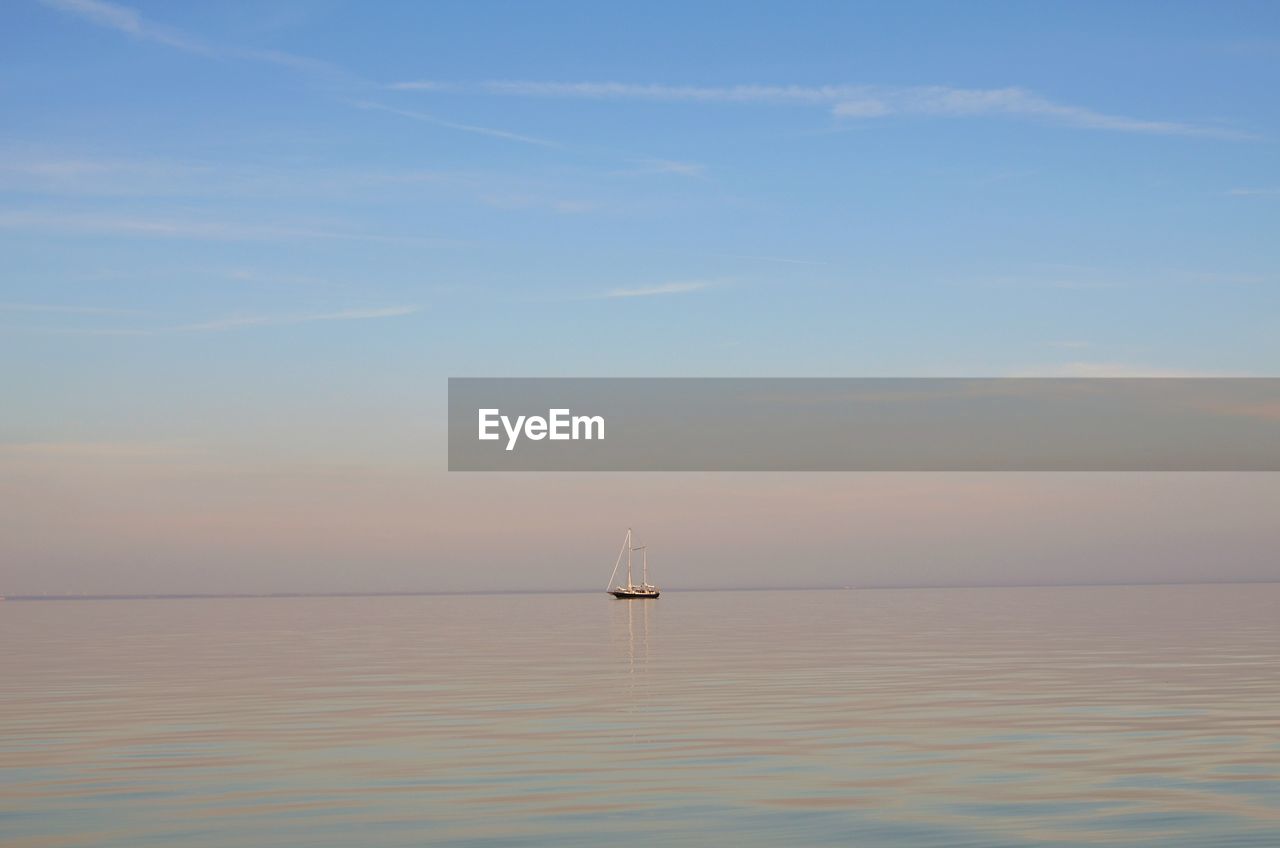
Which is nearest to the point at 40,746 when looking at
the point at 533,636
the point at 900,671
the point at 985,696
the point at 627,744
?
the point at 627,744

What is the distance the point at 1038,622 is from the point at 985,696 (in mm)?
94559

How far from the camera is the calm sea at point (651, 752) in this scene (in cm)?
2680

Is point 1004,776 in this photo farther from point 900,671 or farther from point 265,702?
point 900,671

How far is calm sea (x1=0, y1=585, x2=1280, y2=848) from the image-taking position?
26.8 m

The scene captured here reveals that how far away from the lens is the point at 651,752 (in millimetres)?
37125

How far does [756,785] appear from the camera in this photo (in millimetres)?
31422

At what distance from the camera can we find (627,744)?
38875 millimetres

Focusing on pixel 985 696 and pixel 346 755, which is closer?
pixel 346 755

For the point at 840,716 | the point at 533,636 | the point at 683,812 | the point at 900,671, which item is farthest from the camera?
the point at 533,636

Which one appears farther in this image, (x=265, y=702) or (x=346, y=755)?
(x=265, y=702)

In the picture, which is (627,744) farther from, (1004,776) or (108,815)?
(108,815)

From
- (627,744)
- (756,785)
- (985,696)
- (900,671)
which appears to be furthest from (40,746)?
(900,671)

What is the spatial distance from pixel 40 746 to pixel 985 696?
3136 cm

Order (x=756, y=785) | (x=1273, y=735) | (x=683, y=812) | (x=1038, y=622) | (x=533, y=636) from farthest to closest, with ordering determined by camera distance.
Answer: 1. (x=1038, y=622)
2. (x=533, y=636)
3. (x=1273, y=735)
4. (x=756, y=785)
5. (x=683, y=812)
